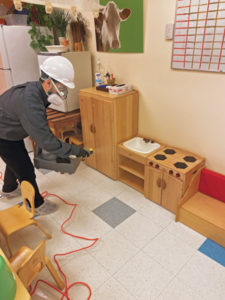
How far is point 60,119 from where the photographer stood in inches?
109

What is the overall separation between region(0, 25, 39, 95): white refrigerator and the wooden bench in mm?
2623

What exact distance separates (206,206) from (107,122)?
129cm

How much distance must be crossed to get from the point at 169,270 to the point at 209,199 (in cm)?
81

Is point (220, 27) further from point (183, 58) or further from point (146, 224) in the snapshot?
point (146, 224)

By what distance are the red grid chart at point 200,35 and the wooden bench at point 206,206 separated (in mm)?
983

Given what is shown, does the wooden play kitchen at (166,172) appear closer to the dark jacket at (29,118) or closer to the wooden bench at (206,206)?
the wooden bench at (206,206)

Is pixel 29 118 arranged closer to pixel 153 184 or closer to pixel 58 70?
pixel 58 70

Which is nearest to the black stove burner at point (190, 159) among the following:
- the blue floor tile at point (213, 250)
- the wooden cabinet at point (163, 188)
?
the wooden cabinet at point (163, 188)

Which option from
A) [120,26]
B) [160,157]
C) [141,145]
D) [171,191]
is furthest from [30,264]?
[120,26]

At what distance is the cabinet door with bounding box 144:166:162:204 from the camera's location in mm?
2229

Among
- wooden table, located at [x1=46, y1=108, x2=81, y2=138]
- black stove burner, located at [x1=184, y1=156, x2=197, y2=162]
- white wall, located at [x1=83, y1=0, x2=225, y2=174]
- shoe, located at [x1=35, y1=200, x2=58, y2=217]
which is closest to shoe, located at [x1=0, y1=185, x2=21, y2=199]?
shoe, located at [x1=35, y1=200, x2=58, y2=217]

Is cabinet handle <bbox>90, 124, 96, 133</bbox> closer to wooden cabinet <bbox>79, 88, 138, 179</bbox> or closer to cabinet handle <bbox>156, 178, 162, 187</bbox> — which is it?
wooden cabinet <bbox>79, 88, 138, 179</bbox>

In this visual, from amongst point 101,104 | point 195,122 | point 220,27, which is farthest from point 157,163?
point 220,27

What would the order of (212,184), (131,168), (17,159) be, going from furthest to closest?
(131,168) < (212,184) < (17,159)
